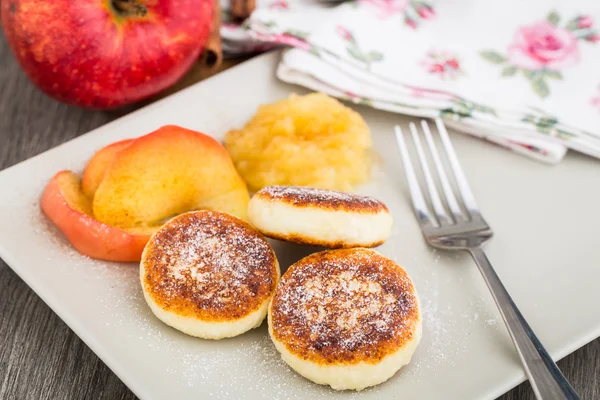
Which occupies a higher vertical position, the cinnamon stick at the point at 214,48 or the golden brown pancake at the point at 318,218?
the golden brown pancake at the point at 318,218

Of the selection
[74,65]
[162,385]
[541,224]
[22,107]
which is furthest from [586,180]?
[22,107]

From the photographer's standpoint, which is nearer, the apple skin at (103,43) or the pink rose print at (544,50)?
the apple skin at (103,43)

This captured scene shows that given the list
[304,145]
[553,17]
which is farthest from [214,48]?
[553,17]

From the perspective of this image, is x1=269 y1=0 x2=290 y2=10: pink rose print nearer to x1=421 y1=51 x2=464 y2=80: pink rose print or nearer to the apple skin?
the apple skin

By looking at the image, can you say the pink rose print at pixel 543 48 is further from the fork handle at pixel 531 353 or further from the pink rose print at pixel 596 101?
the fork handle at pixel 531 353

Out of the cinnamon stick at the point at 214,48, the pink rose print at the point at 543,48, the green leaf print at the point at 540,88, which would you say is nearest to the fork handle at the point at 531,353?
the green leaf print at the point at 540,88

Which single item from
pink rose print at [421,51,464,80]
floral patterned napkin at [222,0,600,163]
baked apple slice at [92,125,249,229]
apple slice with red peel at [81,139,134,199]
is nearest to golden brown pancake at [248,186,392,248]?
baked apple slice at [92,125,249,229]

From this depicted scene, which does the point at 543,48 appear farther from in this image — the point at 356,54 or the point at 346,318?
the point at 346,318
